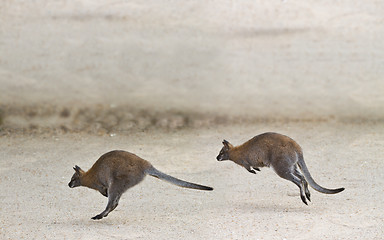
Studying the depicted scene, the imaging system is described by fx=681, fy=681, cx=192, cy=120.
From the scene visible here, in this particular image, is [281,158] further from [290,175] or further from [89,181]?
[89,181]

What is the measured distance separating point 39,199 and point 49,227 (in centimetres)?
87

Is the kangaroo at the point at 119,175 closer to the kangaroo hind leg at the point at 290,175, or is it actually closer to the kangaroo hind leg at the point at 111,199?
the kangaroo hind leg at the point at 111,199

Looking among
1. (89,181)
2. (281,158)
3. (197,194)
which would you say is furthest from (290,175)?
(89,181)

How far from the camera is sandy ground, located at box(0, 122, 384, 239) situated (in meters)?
5.65

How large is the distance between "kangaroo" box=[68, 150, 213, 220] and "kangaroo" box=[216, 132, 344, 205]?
69 centimetres

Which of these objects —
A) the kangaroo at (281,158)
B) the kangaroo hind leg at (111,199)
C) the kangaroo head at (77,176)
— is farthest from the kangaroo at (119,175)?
the kangaroo at (281,158)

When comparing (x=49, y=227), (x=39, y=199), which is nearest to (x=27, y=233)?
(x=49, y=227)

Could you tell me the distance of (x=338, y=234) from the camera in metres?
5.50

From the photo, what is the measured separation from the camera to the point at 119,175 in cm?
568

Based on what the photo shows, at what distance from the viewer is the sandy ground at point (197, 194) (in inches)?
222

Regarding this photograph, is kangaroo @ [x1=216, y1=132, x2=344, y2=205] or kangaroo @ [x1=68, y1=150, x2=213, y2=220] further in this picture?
kangaroo @ [x1=216, y1=132, x2=344, y2=205]

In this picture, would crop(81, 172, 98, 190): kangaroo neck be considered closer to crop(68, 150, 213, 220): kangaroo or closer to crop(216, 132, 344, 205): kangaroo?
crop(68, 150, 213, 220): kangaroo

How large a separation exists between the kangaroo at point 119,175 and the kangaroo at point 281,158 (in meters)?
0.69

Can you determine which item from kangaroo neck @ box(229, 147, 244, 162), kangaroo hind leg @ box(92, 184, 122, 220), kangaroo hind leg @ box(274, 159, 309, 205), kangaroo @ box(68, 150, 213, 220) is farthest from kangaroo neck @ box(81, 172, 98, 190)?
kangaroo hind leg @ box(274, 159, 309, 205)
